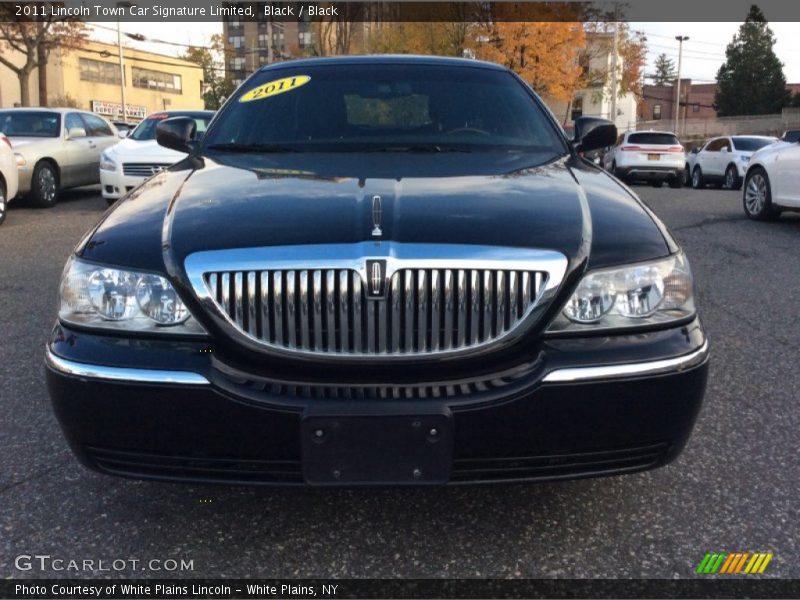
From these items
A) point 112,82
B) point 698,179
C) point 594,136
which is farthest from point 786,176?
point 112,82

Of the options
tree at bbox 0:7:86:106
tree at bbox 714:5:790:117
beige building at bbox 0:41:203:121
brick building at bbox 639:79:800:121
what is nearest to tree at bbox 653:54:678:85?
brick building at bbox 639:79:800:121

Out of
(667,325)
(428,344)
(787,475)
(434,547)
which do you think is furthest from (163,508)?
(787,475)

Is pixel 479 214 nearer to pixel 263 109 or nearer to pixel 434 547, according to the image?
pixel 434 547

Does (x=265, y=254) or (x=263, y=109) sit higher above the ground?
(x=263, y=109)

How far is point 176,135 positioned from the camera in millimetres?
3924

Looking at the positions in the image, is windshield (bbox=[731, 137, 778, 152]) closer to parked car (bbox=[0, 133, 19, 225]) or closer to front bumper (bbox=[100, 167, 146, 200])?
front bumper (bbox=[100, 167, 146, 200])

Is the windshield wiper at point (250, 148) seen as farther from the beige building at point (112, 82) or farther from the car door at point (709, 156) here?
the beige building at point (112, 82)

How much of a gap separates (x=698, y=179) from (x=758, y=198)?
11.4m

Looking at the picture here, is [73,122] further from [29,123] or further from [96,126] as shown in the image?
[96,126]

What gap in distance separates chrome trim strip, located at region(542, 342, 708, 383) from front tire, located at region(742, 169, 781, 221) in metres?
8.44

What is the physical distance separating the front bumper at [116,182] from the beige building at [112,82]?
4130 cm

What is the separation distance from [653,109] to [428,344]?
343 ft

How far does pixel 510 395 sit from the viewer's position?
2096mm

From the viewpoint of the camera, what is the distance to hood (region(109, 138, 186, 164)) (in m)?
10.8
